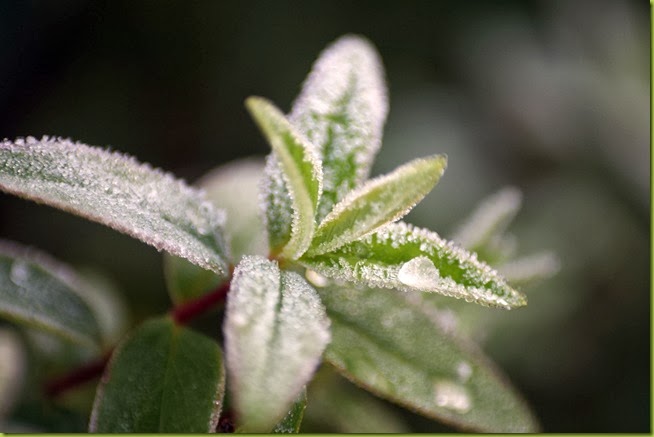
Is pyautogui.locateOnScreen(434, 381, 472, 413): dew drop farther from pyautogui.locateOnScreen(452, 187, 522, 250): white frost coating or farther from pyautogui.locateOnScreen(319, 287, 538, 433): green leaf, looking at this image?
pyautogui.locateOnScreen(452, 187, 522, 250): white frost coating

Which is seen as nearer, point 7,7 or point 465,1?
point 7,7

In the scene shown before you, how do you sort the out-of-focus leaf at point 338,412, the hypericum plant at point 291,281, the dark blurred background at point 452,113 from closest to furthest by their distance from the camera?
the hypericum plant at point 291,281
the out-of-focus leaf at point 338,412
the dark blurred background at point 452,113

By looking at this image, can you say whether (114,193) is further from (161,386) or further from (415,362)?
(415,362)

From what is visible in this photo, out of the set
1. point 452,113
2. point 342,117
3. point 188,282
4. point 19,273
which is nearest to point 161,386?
point 188,282

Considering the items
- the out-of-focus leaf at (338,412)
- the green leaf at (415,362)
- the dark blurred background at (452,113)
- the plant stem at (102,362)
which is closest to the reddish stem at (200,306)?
the plant stem at (102,362)

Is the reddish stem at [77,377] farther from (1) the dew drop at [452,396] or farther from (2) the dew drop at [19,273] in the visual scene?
(1) the dew drop at [452,396]

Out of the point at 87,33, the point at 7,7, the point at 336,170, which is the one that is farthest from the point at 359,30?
the point at 336,170

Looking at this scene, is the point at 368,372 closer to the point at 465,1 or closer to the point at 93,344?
the point at 93,344
